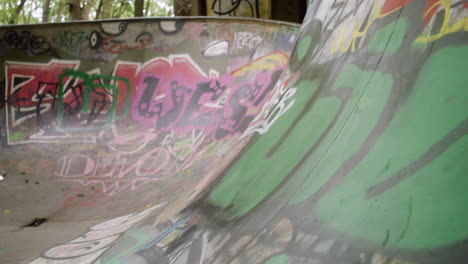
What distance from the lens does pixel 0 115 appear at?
851 cm

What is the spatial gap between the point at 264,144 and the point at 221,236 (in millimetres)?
1116

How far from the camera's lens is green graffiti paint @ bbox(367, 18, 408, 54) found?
2.30 metres

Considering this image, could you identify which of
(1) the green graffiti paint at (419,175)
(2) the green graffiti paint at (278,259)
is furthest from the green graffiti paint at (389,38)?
(2) the green graffiti paint at (278,259)

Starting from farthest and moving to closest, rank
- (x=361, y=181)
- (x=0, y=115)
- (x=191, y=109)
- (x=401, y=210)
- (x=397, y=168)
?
(x=0, y=115)
(x=191, y=109)
(x=361, y=181)
(x=397, y=168)
(x=401, y=210)

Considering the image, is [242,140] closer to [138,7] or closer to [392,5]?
[392,5]

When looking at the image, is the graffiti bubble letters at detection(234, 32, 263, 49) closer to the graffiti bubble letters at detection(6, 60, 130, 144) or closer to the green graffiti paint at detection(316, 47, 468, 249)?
the graffiti bubble letters at detection(6, 60, 130, 144)

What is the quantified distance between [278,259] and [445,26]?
1.40 metres

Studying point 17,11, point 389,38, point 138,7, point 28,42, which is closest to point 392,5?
point 389,38

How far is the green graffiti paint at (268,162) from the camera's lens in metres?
2.74

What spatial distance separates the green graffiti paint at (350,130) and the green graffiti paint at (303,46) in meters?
1.66

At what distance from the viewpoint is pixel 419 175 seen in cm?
164

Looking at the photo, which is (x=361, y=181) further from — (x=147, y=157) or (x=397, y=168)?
(x=147, y=157)

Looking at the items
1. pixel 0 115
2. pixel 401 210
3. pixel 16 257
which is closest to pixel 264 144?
pixel 401 210

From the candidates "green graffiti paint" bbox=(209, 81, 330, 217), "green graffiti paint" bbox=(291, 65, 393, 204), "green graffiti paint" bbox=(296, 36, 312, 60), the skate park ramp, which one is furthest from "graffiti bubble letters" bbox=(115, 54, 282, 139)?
"green graffiti paint" bbox=(291, 65, 393, 204)
